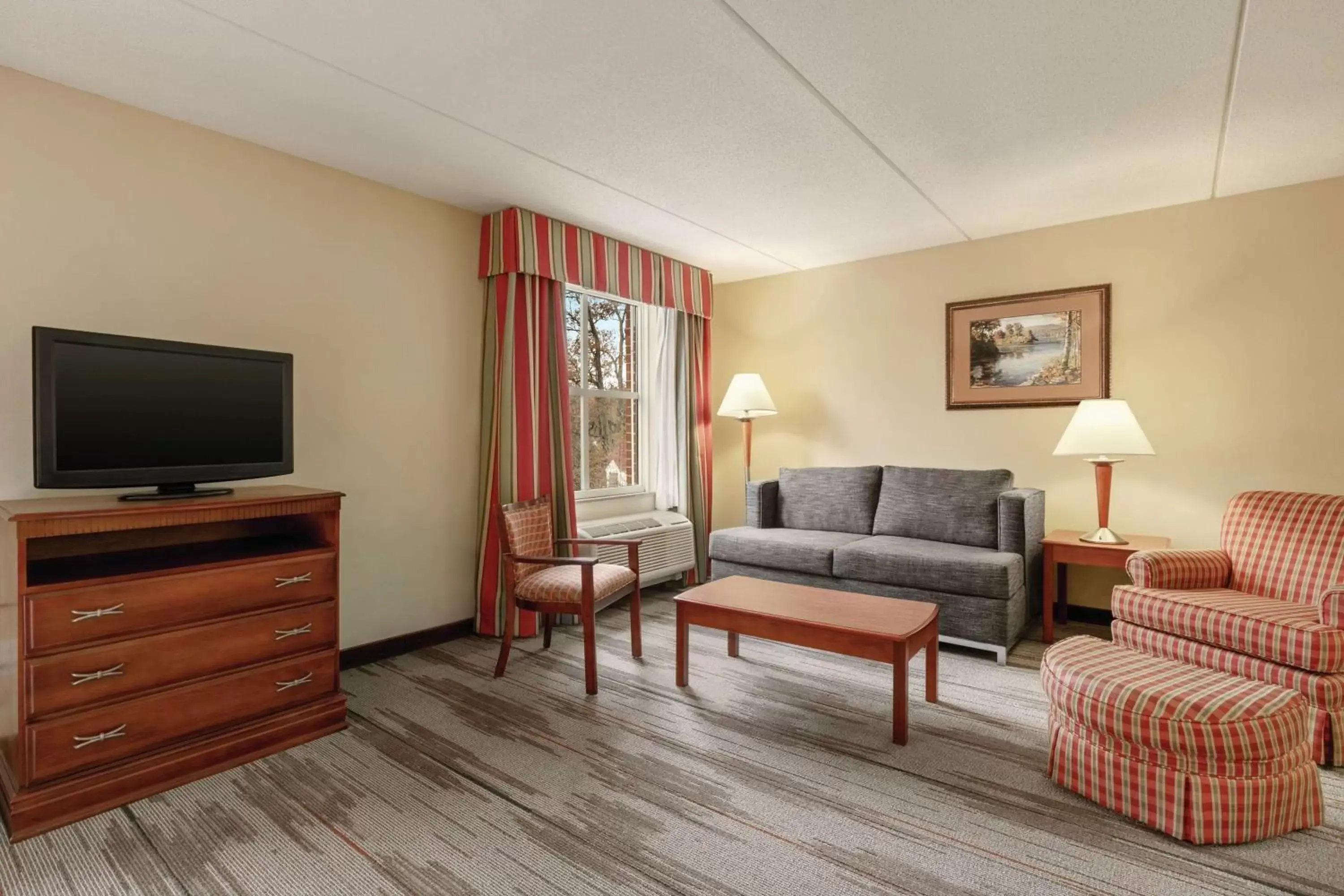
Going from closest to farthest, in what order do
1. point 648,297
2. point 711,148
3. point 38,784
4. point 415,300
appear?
point 38,784 → point 711,148 → point 415,300 → point 648,297

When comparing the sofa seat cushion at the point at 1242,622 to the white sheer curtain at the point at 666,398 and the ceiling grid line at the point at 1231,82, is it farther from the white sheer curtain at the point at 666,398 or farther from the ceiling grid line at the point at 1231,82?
the white sheer curtain at the point at 666,398

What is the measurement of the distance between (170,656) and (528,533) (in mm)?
1657

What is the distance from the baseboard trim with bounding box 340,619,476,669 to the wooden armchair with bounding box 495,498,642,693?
0.32 m

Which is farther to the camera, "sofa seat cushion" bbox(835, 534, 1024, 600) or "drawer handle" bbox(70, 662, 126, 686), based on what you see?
"sofa seat cushion" bbox(835, 534, 1024, 600)

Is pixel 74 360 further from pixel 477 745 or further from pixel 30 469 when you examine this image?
pixel 477 745

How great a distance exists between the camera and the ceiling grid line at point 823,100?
2.13 meters

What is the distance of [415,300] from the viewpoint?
371 centimetres

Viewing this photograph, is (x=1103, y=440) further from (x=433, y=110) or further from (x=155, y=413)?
(x=155, y=413)

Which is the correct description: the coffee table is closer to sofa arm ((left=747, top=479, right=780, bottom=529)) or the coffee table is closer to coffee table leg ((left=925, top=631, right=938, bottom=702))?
coffee table leg ((left=925, top=631, right=938, bottom=702))

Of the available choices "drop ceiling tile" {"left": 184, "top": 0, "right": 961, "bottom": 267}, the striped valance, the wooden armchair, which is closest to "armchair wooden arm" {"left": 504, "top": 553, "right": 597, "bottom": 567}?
the wooden armchair

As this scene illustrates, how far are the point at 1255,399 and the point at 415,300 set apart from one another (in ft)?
15.3

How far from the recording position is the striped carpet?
1815mm

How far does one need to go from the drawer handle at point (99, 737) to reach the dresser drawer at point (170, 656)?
102 mm

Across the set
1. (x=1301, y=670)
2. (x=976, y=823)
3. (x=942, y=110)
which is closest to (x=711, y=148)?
(x=942, y=110)
